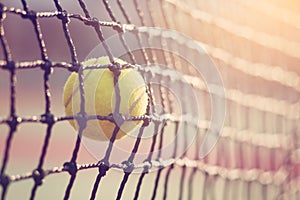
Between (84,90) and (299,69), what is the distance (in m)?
4.54

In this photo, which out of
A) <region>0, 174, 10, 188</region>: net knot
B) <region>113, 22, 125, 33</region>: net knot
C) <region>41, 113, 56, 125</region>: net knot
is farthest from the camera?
<region>113, 22, 125, 33</region>: net knot

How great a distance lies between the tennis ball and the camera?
3.88 ft

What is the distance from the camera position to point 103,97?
3.90 ft

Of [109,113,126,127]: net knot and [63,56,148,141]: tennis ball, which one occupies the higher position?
[63,56,148,141]: tennis ball

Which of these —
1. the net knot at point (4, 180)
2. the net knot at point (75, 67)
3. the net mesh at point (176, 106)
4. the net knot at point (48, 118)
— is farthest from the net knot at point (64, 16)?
the net knot at point (4, 180)

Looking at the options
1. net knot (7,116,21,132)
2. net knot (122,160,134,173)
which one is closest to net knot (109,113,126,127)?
net knot (122,160,134,173)

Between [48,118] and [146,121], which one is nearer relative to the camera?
[48,118]

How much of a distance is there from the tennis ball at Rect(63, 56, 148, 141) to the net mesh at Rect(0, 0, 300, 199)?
0.10ft

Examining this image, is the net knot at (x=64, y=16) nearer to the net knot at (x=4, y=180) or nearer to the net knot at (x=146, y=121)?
the net knot at (x=146, y=121)

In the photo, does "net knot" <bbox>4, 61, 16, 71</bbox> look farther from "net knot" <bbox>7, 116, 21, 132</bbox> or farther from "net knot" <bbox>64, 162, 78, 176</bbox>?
"net knot" <bbox>64, 162, 78, 176</bbox>

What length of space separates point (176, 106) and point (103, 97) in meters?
1.56

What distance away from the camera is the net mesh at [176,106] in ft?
3.72

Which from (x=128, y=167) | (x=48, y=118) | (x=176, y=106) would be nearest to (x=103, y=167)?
(x=128, y=167)

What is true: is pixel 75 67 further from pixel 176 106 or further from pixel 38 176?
pixel 176 106
